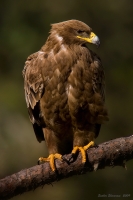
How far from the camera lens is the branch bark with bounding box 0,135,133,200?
5434mm

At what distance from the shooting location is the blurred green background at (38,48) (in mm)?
9719

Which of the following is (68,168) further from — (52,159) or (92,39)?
(92,39)

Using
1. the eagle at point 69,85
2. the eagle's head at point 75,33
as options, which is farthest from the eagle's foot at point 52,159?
the eagle's head at point 75,33

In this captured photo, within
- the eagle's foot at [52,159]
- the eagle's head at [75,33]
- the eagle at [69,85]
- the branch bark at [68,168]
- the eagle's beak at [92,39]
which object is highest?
the eagle's head at [75,33]

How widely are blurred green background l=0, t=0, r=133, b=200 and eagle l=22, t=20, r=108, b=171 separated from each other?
2898 mm

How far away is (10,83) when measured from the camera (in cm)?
1101

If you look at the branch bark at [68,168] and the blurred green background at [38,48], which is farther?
the blurred green background at [38,48]

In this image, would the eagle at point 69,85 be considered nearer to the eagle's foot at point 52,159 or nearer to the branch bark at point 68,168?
the eagle's foot at point 52,159

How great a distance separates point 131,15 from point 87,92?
6452 millimetres

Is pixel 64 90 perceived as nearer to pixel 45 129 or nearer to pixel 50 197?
pixel 45 129

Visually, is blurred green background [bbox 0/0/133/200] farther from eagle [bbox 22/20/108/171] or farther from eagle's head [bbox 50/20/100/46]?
A: eagle's head [bbox 50/20/100/46]

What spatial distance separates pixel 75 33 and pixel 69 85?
0.58 m

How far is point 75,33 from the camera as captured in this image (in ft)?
20.3

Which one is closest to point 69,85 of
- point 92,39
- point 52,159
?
point 92,39
